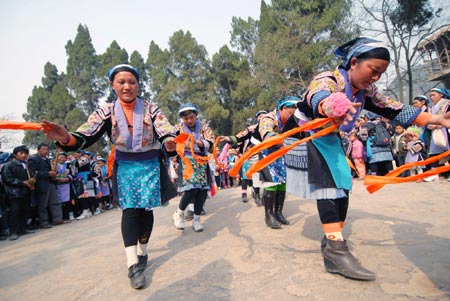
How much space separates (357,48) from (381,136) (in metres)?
6.76

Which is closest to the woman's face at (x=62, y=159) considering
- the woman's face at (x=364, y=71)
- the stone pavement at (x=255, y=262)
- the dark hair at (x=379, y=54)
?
the stone pavement at (x=255, y=262)

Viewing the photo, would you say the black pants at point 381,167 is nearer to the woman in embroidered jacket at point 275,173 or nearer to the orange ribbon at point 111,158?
the woman in embroidered jacket at point 275,173

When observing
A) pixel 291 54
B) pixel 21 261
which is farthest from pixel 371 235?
pixel 291 54

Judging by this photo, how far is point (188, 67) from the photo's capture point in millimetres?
29766

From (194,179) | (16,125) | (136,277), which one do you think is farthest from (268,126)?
(16,125)

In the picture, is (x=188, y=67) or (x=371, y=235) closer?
(x=371, y=235)

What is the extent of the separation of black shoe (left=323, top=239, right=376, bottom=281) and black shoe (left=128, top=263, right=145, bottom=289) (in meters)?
1.48

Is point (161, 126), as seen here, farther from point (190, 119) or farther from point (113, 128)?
point (190, 119)

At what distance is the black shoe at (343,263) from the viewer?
2.04 metres

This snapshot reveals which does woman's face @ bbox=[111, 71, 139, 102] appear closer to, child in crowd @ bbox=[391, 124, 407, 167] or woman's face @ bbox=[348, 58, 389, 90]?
woman's face @ bbox=[348, 58, 389, 90]

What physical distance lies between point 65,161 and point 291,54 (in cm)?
1807

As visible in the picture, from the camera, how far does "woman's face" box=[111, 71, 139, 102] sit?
2570mm

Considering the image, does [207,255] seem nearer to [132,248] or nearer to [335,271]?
[132,248]

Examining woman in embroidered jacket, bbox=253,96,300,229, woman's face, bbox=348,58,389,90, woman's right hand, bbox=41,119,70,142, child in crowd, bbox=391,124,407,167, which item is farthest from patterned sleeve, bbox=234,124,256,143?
child in crowd, bbox=391,124,407,167
